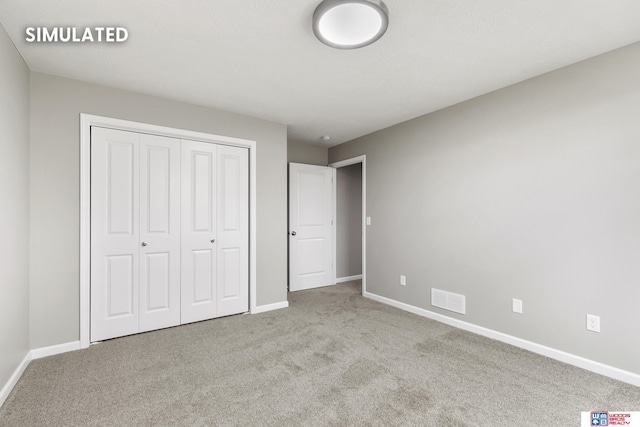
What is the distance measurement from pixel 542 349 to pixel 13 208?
4188mm

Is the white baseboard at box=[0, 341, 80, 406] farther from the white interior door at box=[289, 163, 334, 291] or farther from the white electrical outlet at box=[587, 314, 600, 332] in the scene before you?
the white electrical outlet at box=[587, 314, 600, 332]

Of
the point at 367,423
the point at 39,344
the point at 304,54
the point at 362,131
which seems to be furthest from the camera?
the point at 362,131

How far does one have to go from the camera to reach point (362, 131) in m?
4.12

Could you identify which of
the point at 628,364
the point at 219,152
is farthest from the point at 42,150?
the point at 628,364

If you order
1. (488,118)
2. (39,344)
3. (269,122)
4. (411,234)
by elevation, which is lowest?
(39,344)

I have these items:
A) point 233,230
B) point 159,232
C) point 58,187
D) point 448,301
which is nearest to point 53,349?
point 159,232

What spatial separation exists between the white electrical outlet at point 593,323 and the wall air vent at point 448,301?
0.97 m

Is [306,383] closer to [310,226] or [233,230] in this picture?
[233,230]

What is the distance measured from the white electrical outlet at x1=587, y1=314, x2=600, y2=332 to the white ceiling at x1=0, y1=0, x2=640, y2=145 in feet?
6.48

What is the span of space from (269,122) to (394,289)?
2687mm

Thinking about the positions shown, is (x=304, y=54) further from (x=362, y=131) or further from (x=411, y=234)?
(x=411, y=234)

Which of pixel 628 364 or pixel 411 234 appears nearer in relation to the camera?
pixel 628 364

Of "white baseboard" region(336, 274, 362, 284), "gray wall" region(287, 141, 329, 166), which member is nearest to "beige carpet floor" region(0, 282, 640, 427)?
"white baseboard" region(336, 274, 362, 284)

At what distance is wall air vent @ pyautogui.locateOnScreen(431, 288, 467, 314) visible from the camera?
3037mm
